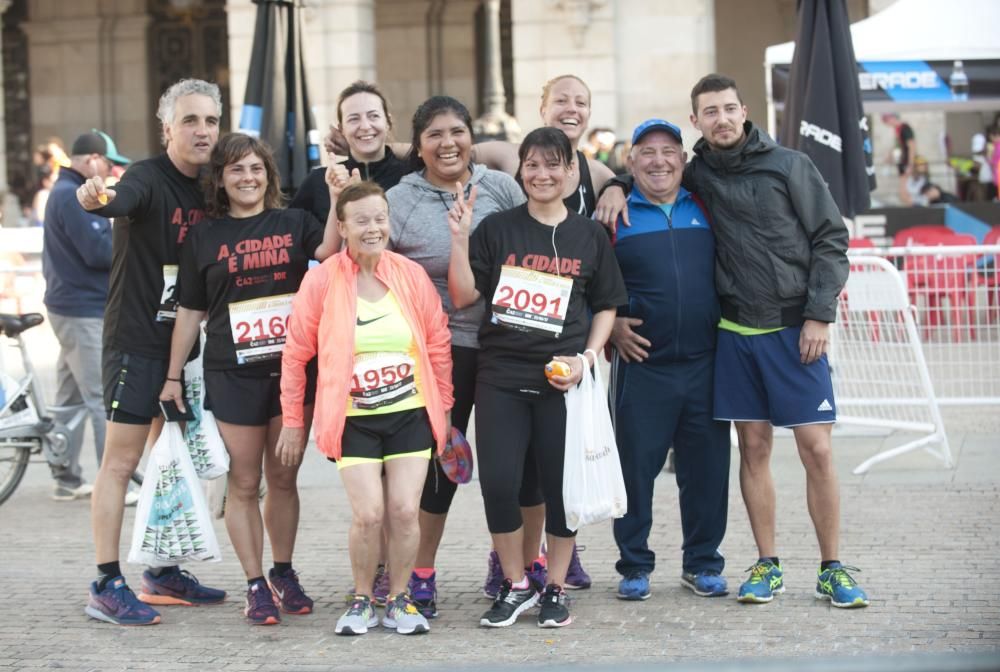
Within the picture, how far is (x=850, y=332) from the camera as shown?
8.59 metres

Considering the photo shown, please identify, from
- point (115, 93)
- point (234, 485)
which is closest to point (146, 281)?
point (234, 485)

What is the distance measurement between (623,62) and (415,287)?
14305 mm

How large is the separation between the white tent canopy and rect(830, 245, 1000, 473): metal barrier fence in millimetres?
4239

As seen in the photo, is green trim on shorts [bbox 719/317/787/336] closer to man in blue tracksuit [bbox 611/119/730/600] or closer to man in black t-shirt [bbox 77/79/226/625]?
man in blue tracksuit [bbox 611/119/730/600]

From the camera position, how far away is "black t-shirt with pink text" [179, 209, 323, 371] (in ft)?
18.3

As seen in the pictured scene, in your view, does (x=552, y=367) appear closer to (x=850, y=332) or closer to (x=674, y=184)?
(x=674, y=184)

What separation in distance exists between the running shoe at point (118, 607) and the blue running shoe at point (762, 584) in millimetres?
2260

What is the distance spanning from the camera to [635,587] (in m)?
5.80

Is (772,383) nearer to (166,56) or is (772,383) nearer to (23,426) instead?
(23,426)

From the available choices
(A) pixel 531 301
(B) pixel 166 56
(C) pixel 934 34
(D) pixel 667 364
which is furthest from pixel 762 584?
(B) pixel 166 56

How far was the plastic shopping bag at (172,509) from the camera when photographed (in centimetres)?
571

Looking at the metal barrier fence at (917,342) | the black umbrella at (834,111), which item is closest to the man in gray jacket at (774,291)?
the metal barrier fence at (917,342)

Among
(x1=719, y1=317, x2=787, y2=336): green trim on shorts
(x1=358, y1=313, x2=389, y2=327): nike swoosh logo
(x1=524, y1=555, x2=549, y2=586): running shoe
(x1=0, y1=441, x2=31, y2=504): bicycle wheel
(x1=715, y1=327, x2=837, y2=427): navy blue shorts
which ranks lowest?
(x1=524, y1=555, x2=549, y2=586): running shoe

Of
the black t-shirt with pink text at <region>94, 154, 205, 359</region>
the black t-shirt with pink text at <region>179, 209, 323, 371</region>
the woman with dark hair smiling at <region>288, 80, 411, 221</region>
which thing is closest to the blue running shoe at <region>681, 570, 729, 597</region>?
the black t-shirt with pink text at <region>179, 209, 323, 371</region>
